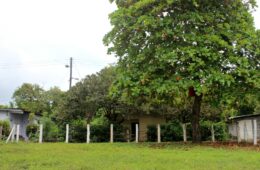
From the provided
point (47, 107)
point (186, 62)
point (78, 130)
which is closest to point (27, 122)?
point (78, 130)

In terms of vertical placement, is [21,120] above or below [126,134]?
above

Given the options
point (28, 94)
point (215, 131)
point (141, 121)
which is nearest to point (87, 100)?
point (141, 121)

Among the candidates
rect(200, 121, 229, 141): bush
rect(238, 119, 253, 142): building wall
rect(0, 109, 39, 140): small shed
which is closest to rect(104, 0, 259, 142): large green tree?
rect(238, 119, 253, 142): building wall

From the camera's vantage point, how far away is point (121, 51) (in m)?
19.8

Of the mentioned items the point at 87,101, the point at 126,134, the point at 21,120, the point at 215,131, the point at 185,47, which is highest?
the point at 185,47

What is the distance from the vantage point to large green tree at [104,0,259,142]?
17.0m

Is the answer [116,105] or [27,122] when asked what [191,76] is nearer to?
[116,105]

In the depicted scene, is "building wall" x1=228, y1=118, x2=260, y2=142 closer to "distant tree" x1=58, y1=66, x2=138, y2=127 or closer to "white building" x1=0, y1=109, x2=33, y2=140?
"distant tree" x1=58, y1=66, x2=138, y2=127

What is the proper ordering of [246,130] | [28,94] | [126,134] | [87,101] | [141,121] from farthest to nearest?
[28,94], [141,121], [126,134], [246,130], [87,101]

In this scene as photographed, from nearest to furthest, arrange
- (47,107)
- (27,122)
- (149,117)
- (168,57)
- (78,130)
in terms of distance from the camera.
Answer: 1. (168,57)
2. (78,130)
3. (149,117)
4. (27,122)
5. (47,107)

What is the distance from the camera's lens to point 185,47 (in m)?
17.0

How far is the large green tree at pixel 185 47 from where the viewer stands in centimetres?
1703

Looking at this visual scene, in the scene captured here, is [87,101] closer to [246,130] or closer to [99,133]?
[99,133]

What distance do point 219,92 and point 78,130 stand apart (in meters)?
13.2
